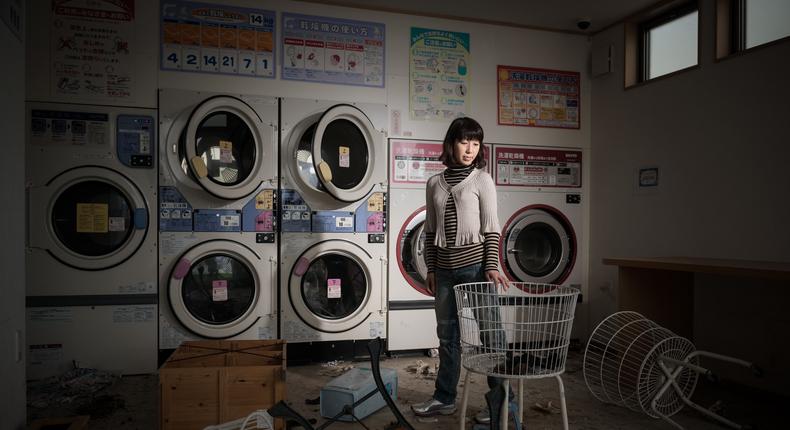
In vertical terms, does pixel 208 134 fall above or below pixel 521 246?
above

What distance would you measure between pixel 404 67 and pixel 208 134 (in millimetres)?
1466

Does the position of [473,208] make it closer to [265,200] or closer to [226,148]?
[265,200]

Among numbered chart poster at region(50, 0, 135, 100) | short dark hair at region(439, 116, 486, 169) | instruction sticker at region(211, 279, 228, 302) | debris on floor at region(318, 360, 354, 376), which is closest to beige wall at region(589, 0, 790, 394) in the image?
short dark hair at region(439, 116, 486, 169)

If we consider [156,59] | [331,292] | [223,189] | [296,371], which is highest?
[156,59]

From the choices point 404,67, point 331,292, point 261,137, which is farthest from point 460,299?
point 404,67

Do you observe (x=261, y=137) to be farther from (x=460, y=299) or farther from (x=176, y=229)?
(x=460, y=299)

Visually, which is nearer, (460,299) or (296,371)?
(460,299)

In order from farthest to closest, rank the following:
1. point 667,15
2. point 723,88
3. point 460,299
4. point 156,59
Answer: point 667,15
point 156,59
point 723,88
point 460,299

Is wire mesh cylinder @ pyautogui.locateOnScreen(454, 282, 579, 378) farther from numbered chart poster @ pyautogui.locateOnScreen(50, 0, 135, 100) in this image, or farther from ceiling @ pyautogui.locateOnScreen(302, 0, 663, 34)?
numbered chart poster @ pyautogui.locateOnScreen(50, 0, 135, 100)

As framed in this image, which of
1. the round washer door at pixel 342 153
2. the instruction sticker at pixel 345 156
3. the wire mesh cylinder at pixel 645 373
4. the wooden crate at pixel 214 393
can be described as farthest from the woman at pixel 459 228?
the instruction sticker at pixel 345 156

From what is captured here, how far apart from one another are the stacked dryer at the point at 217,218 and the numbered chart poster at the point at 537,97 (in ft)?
5.80

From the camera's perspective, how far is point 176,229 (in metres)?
3.14

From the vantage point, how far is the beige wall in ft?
8.89

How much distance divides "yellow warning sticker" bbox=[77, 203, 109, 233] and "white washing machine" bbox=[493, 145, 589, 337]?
2724 mm
